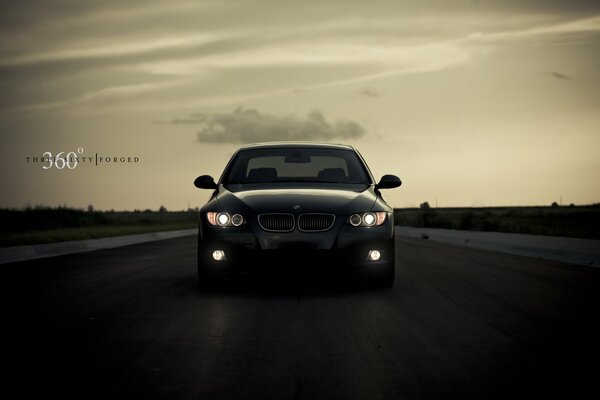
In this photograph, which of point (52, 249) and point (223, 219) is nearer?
point (223, 219)

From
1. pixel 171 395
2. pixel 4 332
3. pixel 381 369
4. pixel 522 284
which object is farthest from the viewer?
pixel 522 284

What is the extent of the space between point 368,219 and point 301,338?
2998mm

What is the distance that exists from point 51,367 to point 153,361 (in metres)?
0.71

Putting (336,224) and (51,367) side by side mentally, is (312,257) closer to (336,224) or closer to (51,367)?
(336,224)

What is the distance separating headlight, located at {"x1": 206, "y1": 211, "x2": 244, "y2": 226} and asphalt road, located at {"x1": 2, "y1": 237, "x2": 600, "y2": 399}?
2.92ft

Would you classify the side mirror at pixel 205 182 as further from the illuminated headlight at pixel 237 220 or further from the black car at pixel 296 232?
the illuminated headlight at pixel 237 220

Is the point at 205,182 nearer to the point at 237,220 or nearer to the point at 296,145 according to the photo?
the point at 237,220

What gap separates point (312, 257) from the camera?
8.61 m

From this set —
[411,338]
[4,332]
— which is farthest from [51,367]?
[411,338]

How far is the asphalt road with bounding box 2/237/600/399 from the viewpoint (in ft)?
15.2

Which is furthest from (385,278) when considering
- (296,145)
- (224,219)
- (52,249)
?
(52,249)

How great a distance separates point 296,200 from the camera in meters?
8.90

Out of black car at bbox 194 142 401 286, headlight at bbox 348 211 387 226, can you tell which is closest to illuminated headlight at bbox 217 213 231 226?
black car at bbox 194 142 401 286

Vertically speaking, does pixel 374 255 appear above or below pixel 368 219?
below
